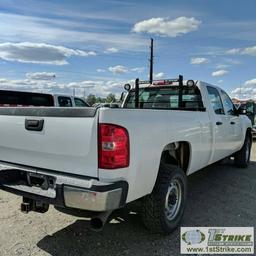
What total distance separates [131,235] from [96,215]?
3.36 ft

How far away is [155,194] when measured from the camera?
371 cm

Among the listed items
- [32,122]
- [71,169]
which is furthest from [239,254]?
[32,122]

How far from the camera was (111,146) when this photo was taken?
9.77ft

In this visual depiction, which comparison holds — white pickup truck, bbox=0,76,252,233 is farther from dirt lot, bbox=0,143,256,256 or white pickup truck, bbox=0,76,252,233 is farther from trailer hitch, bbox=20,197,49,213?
dirt lot, bbox=0,143,256,256

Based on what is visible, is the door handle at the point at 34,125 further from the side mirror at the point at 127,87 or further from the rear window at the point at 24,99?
the rear window at the point at 24,99

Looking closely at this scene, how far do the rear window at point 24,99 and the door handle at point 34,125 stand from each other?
34.0ft

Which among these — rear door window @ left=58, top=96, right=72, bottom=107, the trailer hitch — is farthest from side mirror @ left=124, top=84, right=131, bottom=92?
rear door window @ left=58, top=96, right=72, bottom=107

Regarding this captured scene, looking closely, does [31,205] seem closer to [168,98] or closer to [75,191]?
[75,191]

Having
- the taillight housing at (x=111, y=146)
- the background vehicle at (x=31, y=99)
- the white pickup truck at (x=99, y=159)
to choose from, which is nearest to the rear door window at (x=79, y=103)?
the background vehicle at (x=31, y=99)

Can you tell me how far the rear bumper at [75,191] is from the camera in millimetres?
2930

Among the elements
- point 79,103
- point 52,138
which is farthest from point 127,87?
point 79,103

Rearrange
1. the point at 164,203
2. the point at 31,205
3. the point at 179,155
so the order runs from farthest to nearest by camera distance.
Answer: the point at 179,155 < the point at 164,203 < the point at 31,205

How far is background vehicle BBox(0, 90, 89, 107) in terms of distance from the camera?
13.3m

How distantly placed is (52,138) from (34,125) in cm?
28
